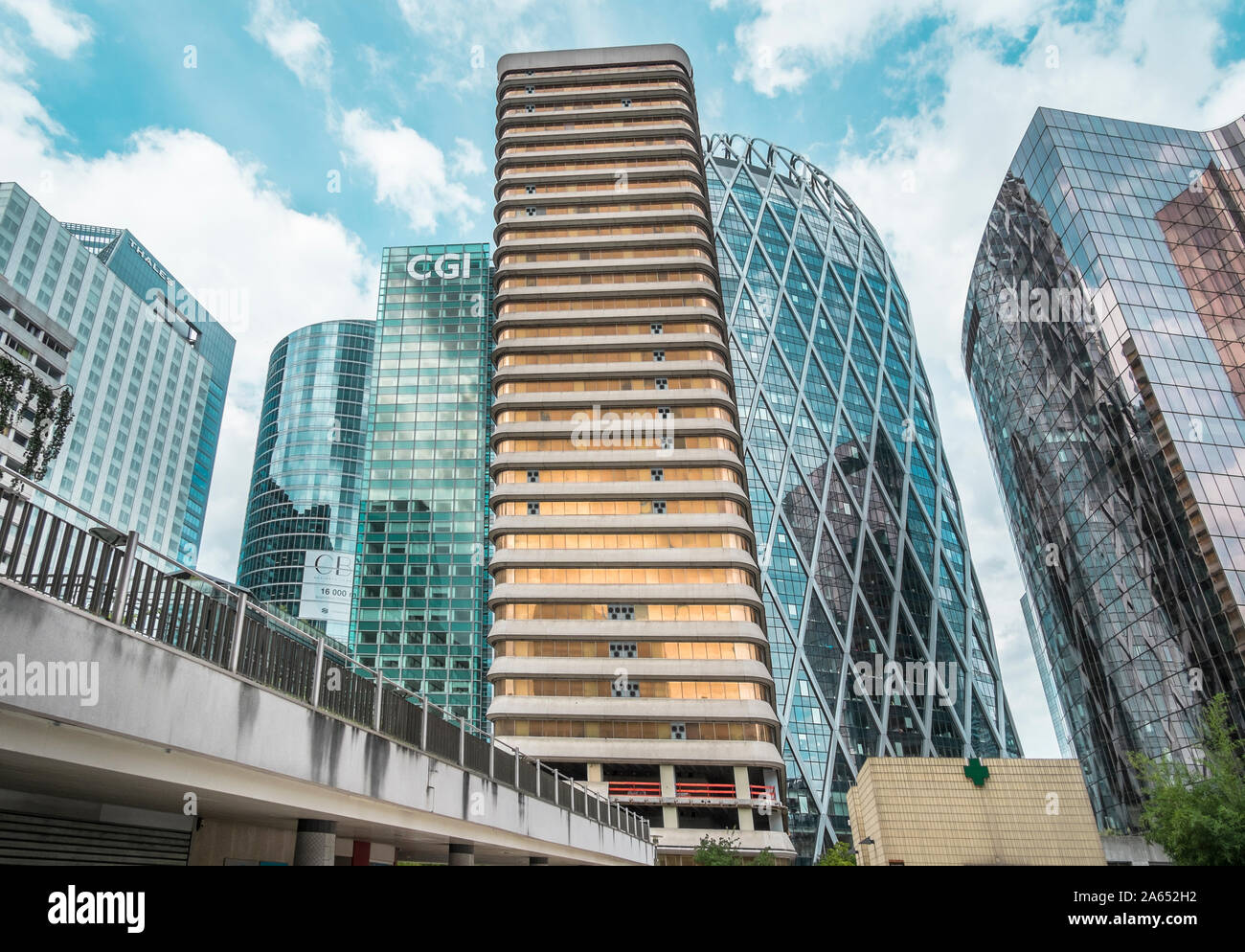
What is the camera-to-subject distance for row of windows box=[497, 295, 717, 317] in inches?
2899

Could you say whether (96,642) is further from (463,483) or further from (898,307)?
(898,307)

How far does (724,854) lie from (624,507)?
27893 mm

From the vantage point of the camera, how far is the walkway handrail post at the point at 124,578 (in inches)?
364

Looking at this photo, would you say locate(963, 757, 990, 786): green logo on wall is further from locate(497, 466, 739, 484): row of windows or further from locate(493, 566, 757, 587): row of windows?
locate(497, 466, 739, 484): row of windows

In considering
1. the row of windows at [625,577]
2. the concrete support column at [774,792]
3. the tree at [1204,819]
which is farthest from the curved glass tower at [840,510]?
the tree at [1204,819]

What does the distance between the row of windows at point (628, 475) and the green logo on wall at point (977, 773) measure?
27.1m

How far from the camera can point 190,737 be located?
32.8 ft

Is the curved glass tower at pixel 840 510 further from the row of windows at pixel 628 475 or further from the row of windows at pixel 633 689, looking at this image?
the row of windows at pixel 633 689

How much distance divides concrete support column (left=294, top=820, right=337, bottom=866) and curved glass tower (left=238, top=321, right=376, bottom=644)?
101 meters

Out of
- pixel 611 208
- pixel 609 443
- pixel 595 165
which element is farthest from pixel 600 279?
pixel 609 443

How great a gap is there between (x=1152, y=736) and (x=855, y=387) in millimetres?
79531
